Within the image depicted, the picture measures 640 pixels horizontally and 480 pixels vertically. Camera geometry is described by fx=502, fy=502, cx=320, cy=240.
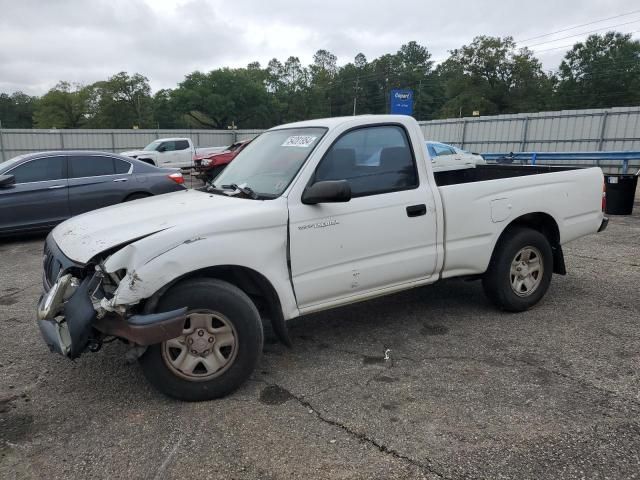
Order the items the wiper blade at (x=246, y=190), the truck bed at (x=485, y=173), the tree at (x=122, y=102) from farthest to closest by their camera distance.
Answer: the tree at (x=122, y=102)
the truck bed at (x=485, y=173)
the wiper blade at (x=246, y=190)

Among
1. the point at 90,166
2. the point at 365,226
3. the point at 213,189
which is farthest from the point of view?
the point at 90,166

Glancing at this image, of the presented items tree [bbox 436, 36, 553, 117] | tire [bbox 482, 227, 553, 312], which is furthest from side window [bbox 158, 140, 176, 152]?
tree [bbox 436, 36, 553, 117]

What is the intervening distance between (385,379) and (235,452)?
1222 mm

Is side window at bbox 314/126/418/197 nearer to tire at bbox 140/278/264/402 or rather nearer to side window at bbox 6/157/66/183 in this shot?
tire at bbox 140/278/264/402

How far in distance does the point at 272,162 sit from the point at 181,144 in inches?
809

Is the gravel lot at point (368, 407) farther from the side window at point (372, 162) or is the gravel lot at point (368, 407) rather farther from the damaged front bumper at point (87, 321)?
the side window at point (372, 162)

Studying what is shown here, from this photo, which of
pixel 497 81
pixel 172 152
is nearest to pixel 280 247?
pixel 172 152

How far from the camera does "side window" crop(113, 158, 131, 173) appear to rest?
356 inches

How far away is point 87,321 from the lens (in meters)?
2.88

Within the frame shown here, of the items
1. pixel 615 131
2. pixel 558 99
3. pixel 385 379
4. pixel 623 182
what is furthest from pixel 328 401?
pixel 558 99

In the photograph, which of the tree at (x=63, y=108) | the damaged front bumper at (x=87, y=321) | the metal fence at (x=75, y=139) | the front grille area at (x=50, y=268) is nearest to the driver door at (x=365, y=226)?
the damaged front bumper at (x=87, y=321)

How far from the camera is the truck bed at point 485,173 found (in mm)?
5547

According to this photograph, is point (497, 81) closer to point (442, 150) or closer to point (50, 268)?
point (442, 150)

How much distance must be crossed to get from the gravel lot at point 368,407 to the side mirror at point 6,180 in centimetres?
423
